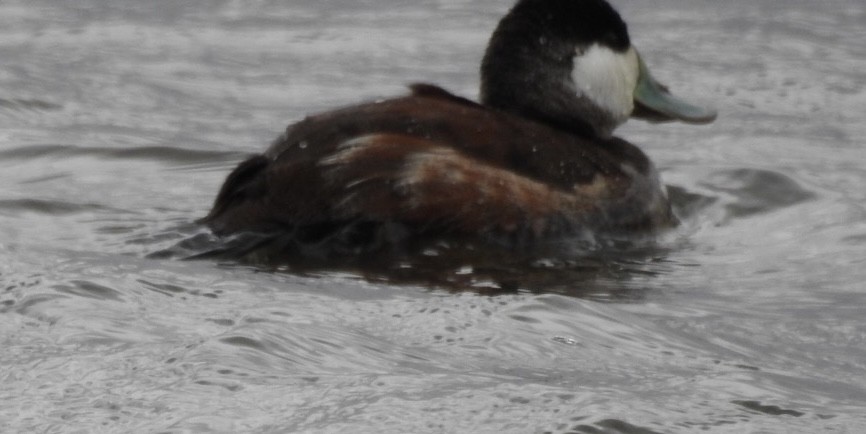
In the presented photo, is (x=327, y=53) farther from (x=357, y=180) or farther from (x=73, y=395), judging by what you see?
(x=73, y=395)

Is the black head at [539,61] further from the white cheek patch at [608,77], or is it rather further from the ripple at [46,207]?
the ripple at [46,207]

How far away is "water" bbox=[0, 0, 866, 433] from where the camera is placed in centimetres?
379

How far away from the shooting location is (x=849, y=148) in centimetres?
769

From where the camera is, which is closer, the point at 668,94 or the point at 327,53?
the point at 668,94

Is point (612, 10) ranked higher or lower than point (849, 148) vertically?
higher

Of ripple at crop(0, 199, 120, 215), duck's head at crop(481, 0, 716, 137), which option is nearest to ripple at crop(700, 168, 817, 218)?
duck's head at crop(481, 0, 716, 137)

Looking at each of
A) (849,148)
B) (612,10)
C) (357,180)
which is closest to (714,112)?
(612,10)

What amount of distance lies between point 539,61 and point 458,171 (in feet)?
2.60

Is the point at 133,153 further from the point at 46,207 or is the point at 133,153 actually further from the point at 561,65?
the point at 561,65

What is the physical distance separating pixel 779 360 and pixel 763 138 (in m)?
3.79

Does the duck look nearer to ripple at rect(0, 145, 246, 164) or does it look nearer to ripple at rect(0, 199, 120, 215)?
ripple at rect(0, 199, 120, 215)

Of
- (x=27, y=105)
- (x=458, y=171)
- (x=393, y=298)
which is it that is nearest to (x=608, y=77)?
(x=458, y=171)

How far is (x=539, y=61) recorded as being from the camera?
5.74 metres

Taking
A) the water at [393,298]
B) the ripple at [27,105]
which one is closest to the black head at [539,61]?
the water at [393,298]
